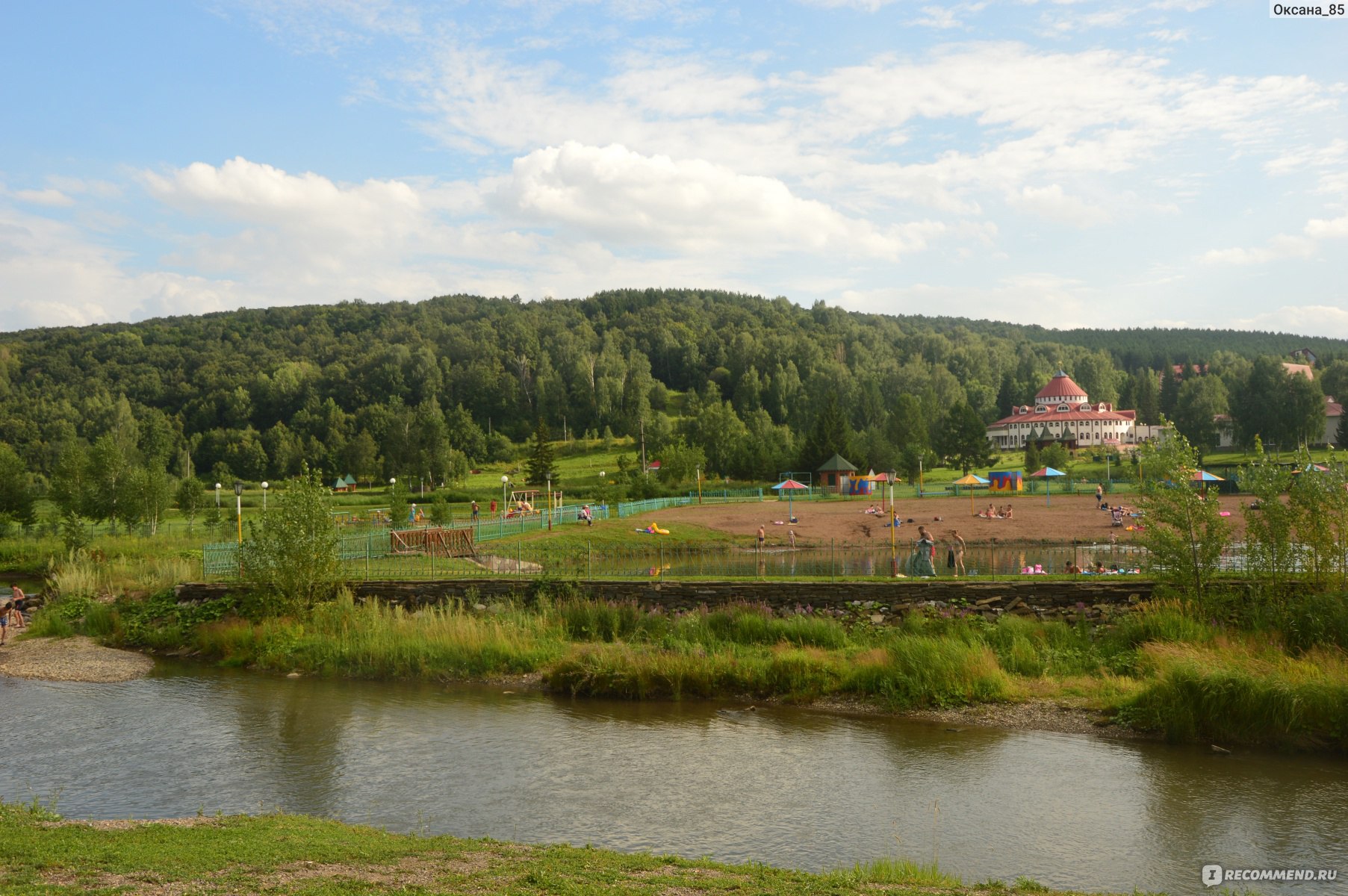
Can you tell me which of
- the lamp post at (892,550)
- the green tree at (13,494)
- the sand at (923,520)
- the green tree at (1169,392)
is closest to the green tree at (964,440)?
the sand at (923,520)

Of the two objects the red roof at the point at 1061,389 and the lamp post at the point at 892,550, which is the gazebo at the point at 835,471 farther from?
the red roof at the point at 1061,389

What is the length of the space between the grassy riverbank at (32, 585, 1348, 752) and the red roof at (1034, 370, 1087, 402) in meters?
128

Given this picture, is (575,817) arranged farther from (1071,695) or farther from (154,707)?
(154,707)

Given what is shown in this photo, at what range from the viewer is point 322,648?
21844mm

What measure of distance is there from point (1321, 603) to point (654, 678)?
11850 mm

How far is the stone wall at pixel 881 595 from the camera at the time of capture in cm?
1969

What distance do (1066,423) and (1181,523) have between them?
121 metres

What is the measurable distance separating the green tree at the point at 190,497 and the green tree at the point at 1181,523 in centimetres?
5823

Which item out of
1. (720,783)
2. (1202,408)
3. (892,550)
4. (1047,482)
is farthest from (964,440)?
(720,783)

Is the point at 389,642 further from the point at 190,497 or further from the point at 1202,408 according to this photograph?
the point at 1202,408

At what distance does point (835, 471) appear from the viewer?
8469 centimetres

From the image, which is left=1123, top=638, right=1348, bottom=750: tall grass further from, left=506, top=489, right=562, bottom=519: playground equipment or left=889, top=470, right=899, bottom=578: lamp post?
left=506, top=489, right=562, bottom=519: playground equipment

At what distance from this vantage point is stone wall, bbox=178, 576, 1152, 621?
19.7 metres

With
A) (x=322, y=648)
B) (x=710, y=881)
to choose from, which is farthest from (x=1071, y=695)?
(x=322, y=648)
